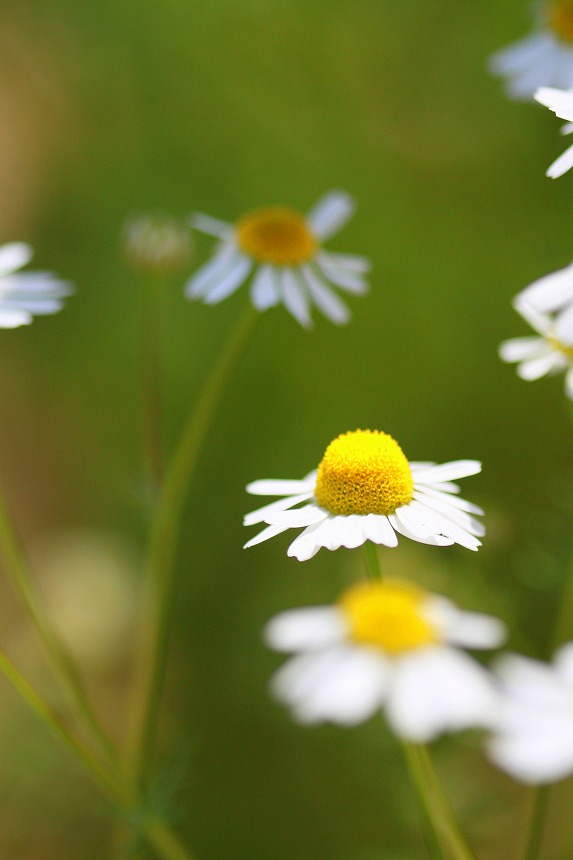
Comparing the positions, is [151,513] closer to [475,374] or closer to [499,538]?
[499,538]

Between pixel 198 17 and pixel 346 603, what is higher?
pixel 198 17

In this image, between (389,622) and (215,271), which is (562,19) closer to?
(215,271)

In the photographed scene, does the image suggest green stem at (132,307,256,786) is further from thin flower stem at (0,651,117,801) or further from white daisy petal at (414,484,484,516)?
white daisy petal at (414,484,484,516)

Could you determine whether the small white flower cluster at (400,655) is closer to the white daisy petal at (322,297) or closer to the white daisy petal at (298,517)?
the white daisy petal at (298,517)

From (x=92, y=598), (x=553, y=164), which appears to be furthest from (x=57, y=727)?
(x=92, y=598)

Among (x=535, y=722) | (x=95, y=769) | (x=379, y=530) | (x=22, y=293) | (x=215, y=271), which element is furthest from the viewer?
(x=215, y=271)

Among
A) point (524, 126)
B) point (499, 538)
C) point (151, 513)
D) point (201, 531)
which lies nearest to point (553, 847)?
point (499, 538)
